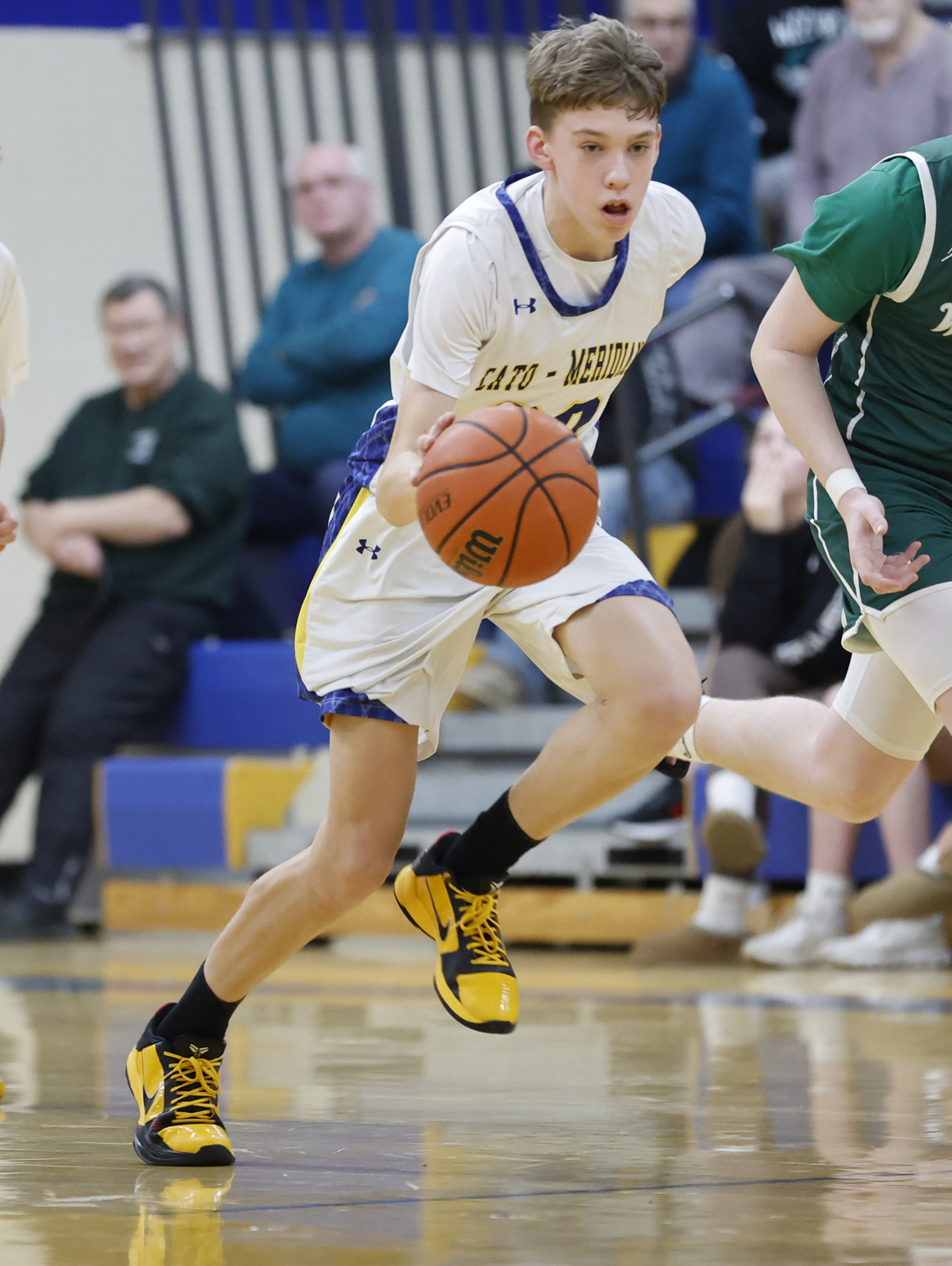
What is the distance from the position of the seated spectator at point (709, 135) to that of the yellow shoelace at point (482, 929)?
16.1ft

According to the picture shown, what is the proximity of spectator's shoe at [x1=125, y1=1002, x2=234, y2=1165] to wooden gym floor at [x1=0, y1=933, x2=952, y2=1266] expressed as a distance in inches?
2.7

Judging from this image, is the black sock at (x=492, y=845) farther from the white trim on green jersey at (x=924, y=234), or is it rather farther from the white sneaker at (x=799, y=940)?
the white sneaker at (x=799, y=940)

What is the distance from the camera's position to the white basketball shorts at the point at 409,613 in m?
3.41

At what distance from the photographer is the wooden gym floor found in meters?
2.67

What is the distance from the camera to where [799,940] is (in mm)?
6203

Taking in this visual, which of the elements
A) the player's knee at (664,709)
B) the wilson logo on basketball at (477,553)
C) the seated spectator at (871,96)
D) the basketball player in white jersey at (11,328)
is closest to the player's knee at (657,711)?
the player's knee at (664,709)

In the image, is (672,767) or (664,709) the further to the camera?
(672,767)

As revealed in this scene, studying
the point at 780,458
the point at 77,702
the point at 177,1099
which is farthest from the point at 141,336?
the point at 177,1099

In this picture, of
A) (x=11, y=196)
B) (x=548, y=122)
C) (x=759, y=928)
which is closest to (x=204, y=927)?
(x=759, y=928)

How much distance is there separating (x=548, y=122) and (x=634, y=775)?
3.76ft

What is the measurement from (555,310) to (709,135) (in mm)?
4877

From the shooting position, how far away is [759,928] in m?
6.74

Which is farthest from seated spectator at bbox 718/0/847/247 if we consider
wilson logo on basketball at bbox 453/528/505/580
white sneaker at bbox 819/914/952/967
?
wilson logo on basketball at bbox 453/528/505/580

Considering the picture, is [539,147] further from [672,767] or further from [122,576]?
[122,576]
